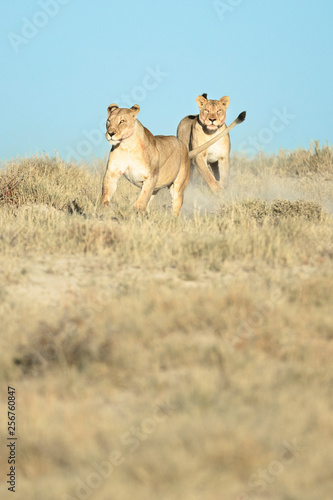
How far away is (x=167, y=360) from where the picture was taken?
13.7 feet

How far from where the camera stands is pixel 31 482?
317 centimetres

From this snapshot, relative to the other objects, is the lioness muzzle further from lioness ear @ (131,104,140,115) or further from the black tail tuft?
lioness ear @ (131,104,140,115)

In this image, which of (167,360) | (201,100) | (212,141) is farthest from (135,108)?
(167,360)

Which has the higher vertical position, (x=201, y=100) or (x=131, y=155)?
(x=201, y=100)

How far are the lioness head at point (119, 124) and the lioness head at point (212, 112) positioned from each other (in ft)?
12.7

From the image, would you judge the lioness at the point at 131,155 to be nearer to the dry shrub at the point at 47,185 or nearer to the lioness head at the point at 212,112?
the dry shrub at the point at 47,185

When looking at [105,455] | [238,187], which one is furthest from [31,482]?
[238,187]

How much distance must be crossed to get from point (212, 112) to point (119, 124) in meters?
4.27

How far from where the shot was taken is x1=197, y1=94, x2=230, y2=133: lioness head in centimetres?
1286

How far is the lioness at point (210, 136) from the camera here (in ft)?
42.1

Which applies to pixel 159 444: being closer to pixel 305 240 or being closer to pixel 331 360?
pixel 331 360

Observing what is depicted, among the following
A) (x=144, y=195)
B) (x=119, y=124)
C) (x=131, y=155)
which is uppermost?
(x=119, y=124)

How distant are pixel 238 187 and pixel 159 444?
1242 centimetres

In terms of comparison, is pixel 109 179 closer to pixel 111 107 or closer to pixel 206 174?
pixel 111 107
